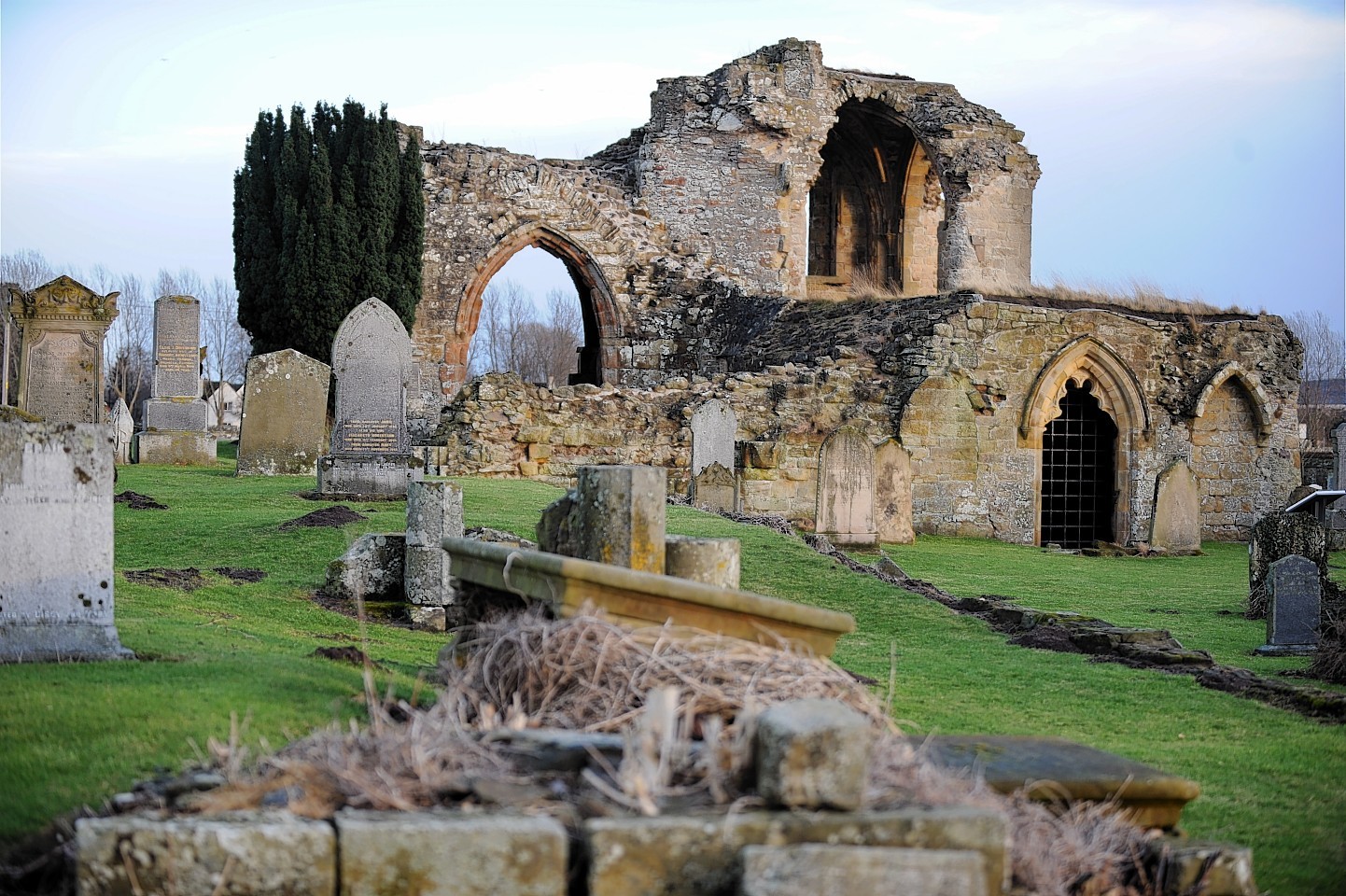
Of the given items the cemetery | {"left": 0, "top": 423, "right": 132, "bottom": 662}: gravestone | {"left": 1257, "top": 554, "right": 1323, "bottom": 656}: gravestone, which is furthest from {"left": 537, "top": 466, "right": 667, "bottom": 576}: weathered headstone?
{"left": 1257, "top": 554, "right": 1323, "bottom": 656}: gravestone

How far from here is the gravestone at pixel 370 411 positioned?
16.0 m

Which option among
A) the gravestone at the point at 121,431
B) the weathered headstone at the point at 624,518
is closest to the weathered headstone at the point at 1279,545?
the weathered headstone at the point at 624,518

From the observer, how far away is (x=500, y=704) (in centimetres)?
487

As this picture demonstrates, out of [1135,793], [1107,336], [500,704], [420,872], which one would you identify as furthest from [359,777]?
[1107,336]

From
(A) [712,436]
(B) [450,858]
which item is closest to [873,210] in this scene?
(A) [712,436]

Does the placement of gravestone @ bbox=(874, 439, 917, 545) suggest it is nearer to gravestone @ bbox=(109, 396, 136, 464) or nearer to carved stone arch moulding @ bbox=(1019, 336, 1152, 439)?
carved stone arch moulding @ bbox=(1019, 336, 1152, 439)

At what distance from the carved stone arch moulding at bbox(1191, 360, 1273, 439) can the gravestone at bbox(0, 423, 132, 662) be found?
20623 millimetres

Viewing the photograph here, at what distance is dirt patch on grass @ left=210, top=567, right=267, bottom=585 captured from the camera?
10562mm

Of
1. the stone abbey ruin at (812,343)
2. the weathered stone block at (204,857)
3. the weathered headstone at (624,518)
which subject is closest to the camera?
the weathered stone block at (204,857)

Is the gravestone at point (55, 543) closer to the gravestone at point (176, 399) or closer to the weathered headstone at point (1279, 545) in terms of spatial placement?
the weathered headstone at point (1279, 545)

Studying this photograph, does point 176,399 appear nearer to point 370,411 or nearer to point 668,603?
point 370,411

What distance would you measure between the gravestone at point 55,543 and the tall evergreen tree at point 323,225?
62.9ft

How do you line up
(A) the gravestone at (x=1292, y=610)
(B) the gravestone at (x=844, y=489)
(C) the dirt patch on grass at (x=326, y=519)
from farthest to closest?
(B) the gravestone at (x=844, y=489) < (C) the dirt patch on grass at (x=326, y=519) < (A) the gravestone at (x=1292, y=610)

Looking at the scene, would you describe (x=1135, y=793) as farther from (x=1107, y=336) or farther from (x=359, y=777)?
(x=1107, y=336)
